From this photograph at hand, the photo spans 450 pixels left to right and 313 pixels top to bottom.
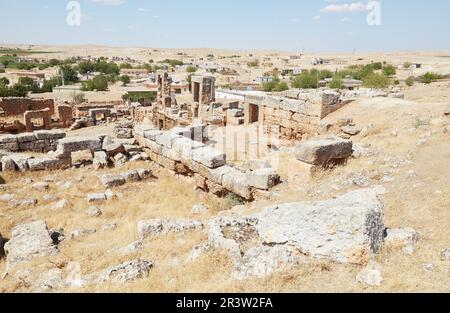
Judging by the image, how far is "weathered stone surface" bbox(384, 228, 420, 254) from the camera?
4.30m

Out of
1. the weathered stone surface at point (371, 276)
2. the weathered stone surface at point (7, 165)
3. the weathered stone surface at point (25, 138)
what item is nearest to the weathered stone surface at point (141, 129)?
the weathered stone surface at point (25, 138)

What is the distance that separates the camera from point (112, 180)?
958cm

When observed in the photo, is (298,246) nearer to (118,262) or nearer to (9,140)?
(118,262)

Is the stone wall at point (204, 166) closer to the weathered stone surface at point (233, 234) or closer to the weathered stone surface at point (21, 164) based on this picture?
the weathered stone surface at point (233, 234)

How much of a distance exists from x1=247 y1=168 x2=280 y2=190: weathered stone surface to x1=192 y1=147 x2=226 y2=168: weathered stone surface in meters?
1.17

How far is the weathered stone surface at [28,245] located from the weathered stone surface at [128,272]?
1.83 m

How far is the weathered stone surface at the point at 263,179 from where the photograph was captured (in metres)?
7.90

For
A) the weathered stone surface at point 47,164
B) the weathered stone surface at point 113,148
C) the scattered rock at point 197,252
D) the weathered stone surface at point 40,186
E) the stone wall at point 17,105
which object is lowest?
the weathered stone surface at point 40,186

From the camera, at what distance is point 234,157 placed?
13.6m

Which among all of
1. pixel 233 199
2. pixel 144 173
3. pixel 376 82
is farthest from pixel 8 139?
pixel 376 82

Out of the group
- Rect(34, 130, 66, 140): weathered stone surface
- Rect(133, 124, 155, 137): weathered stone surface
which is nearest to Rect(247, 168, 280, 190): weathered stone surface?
Rect(133, 124, 155, 137): weathered stone surface

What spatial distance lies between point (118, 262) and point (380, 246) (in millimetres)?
3577

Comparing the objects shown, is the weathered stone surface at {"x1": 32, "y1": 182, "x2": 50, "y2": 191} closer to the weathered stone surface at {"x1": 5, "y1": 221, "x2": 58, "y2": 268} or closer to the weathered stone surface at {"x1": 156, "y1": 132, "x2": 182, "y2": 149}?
the weathered stone surface at {"x1": 5, "y1": 221, "x2": 58, "y2": 268}
